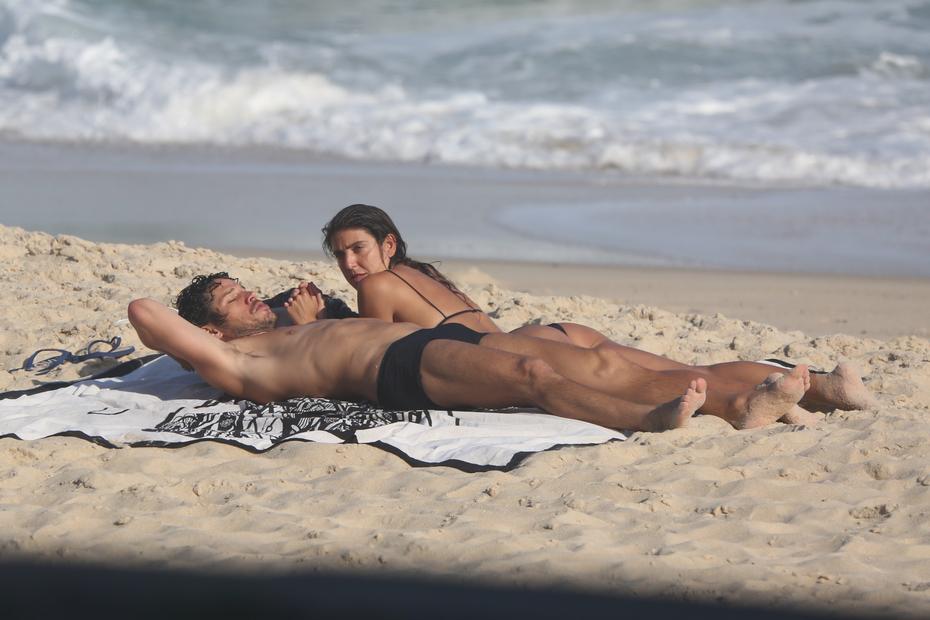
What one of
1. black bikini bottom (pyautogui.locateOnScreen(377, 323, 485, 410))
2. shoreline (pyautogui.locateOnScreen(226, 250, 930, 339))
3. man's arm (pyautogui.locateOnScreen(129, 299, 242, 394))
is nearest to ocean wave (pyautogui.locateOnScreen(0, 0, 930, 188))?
shoreline (pyautogui.locateOnScreen(226, 250, 930, 339))

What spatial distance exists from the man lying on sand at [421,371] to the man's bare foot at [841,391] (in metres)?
0.34

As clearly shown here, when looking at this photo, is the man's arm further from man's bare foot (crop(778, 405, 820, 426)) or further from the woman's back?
man's bare foot (crop(778, 405, 820, 426))

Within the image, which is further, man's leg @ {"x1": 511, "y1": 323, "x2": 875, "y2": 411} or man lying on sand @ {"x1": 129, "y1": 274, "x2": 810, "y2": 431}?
man's leg @ {"x1": 511, "y1": 323, "x2": 875, "y2": 411}

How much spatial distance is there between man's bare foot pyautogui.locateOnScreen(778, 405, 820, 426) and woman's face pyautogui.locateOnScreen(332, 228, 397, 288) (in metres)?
1.72

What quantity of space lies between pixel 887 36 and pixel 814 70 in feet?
6.87

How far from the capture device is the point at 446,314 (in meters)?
5.15

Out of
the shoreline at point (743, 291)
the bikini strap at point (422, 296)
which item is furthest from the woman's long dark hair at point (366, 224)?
the shoreline at point (743, 291)

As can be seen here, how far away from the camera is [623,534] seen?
3719 mm

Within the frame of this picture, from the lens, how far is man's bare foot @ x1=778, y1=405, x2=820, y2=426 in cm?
475

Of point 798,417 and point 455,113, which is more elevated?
point 455,113

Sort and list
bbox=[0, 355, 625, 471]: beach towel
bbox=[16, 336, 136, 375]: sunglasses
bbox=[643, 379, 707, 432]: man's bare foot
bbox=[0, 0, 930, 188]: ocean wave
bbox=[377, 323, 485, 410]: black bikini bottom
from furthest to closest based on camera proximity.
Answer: bbox=[0, 0, 930, 188]: ocean wave → bbox=[16, 336, 136, 375]: sunglasses → bbox=[377, 323, 485, 410]: black bikini bottom → bbox=[0, 355, 625, 471]: beach towel → bbox=[643, 379, 707, 432]: man's bare foot

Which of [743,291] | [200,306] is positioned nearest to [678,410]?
[200,306]

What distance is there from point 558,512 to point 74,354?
2958 millimetres

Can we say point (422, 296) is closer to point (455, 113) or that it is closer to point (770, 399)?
point (770, 399)
